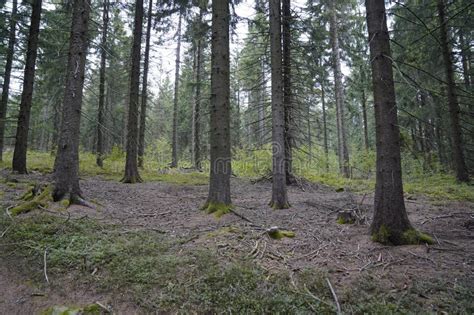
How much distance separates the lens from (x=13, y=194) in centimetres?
624

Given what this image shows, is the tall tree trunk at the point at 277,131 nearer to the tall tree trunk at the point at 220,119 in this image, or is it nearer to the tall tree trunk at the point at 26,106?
the tall tree trunk at the point at 220,119

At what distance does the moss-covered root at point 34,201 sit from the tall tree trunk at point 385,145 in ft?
19.6

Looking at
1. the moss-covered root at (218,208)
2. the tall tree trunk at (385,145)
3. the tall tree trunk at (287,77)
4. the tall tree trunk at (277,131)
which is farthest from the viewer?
the tall tree trunk at (287,77)

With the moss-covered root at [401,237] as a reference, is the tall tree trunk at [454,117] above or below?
above

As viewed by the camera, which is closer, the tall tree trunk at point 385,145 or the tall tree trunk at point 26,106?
the tall tree trunk at point 385,145

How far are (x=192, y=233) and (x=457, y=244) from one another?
400 centimetres

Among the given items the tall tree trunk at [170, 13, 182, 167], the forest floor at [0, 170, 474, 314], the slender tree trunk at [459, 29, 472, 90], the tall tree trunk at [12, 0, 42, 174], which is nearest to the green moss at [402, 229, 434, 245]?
the forest floor at [0, 170, 474, 314]

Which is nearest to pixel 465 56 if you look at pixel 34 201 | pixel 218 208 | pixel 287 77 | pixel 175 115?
pixel 287 77

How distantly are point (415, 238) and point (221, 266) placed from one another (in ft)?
9.28

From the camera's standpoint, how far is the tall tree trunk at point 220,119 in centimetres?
579

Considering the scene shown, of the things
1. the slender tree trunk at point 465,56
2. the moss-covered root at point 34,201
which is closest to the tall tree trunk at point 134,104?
the moss-covered root at point 34,201

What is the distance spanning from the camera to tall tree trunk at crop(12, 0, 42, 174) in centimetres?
1017

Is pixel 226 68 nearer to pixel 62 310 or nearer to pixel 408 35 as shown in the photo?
pixel 62 310

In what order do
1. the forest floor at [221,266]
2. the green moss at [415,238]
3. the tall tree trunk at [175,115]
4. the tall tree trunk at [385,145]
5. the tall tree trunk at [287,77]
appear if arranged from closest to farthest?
the forest floor at [221,266], the green moss at [415,238], the tall tree trunk at [385,145], the tall tree trunk at [287,77], the tall tree trunk at [175,115]
